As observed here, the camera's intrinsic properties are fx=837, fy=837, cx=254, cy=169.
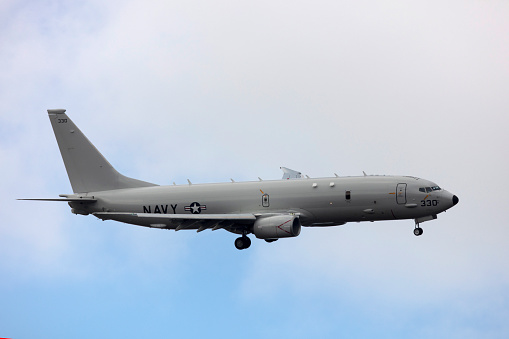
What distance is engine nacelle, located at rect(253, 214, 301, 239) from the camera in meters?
60.1

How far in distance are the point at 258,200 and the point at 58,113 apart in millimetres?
19804

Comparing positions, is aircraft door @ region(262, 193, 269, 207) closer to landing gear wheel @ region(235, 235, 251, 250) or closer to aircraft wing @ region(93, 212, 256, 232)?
aircraft wing @ region(93, 212, 256, 232)

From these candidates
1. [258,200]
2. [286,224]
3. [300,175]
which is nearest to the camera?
[286,224]

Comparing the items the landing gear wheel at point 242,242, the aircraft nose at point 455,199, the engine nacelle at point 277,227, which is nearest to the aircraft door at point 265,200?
the engine nacelle at point 277,227

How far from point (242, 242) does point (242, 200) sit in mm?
3245

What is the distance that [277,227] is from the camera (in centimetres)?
6041

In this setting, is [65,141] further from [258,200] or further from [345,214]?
[345,214]

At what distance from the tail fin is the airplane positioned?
8 centimetres

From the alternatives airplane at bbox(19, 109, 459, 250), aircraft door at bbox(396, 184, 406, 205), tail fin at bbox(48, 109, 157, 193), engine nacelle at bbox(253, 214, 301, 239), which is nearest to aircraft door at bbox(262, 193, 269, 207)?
airplane at bbox(19, 109, 459, 250)

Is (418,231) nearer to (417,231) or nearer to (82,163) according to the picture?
(417,231)

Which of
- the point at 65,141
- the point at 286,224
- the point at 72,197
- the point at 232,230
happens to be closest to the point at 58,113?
the point at 65,141

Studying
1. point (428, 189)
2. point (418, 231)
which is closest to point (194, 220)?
point (418, 231)

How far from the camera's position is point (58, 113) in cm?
7131

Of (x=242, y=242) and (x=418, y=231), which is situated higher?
(x=418, y=231)
